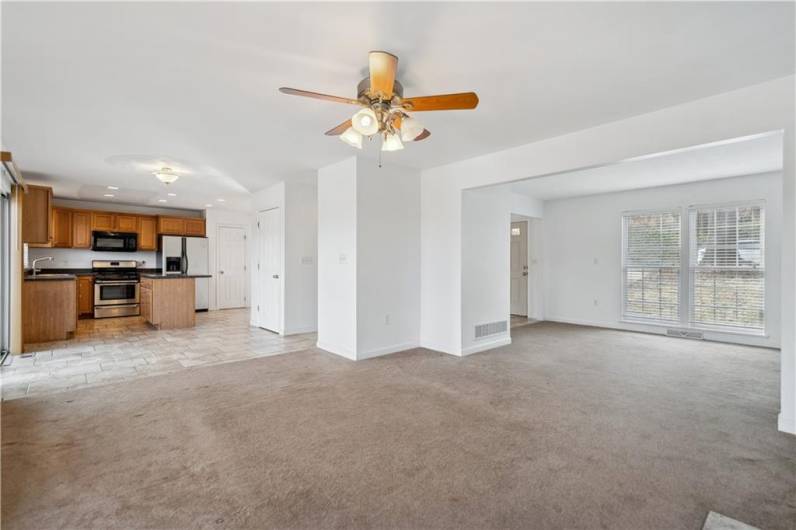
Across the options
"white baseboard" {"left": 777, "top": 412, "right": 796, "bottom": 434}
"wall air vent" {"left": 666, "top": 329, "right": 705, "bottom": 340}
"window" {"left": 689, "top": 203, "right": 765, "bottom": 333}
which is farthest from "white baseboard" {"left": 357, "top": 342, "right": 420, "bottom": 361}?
"window" {"left": 689, "top": 203, "right": 765, "bottom": 333}

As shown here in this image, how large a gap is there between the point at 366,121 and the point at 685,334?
20.5ft

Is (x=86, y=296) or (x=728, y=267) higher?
(x=728, y=267)

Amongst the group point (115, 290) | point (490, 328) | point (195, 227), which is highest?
point (195, 227)

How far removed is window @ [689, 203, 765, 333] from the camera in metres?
5.40

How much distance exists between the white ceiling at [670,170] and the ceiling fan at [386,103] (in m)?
2.13

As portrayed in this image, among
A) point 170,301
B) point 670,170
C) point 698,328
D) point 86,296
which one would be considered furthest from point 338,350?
point 86,296

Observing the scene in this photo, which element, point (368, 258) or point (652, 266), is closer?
point (368, 258)

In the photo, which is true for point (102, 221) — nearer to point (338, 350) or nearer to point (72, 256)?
point (72, 256)

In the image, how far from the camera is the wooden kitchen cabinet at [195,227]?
28.8ft

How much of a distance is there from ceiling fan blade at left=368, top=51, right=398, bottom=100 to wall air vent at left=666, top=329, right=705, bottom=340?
20.4 ft

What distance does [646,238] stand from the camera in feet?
21.2

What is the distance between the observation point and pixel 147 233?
8445mm

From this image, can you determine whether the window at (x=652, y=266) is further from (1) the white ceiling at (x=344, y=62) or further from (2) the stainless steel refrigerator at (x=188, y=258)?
(2) the stainless steel refrigerator at (x=188, y=258)

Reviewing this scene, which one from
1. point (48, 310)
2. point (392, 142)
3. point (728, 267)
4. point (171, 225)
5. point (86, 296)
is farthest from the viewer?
point (171, 225)
